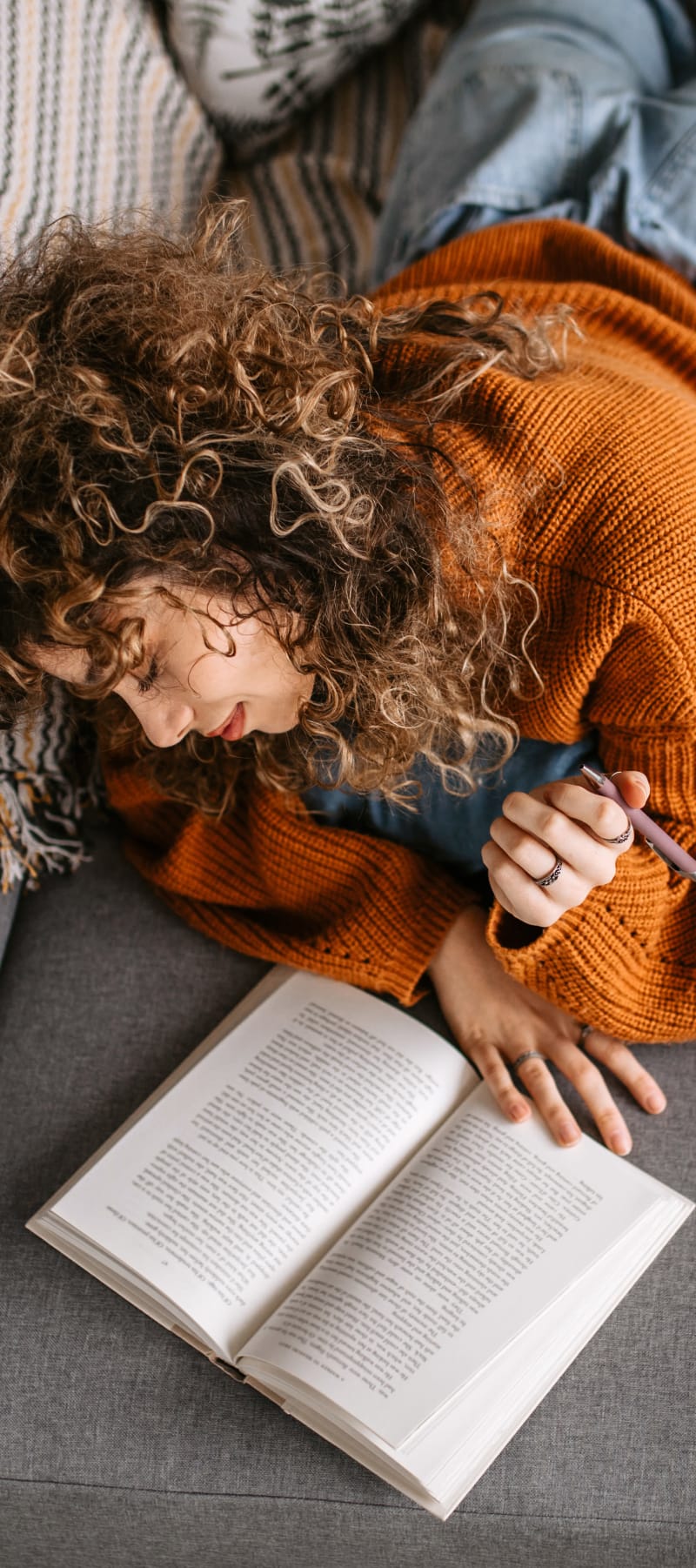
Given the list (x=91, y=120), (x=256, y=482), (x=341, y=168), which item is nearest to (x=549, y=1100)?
(x=256, y=482)

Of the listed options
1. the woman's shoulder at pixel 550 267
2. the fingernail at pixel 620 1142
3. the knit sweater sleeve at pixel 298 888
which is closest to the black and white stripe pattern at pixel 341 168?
the woman's shoulder at pixel 550 267

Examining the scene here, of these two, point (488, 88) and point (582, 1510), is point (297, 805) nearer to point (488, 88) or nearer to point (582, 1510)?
point (582, 1510)

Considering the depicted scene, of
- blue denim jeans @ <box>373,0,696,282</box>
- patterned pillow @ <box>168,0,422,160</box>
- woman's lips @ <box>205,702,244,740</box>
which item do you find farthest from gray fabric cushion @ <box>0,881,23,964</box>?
patterned pillow @ <box>168,0,422,160</box>

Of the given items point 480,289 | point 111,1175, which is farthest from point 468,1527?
point 480,289

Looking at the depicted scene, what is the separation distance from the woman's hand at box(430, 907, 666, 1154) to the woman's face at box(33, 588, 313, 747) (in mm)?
301

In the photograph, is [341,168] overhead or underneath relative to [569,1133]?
overhead

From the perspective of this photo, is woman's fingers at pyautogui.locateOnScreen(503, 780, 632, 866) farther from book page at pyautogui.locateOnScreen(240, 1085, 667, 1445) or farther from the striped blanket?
the striped blanket

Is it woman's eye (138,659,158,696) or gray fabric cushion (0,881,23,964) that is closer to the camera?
woman's eye (138,659,158,696)

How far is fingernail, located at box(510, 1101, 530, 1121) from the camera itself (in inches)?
35.5

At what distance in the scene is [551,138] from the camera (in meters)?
1.20

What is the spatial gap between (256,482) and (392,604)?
0.44 ft

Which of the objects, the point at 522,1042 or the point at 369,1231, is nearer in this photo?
the point at 369,1231

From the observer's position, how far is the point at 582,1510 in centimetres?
77

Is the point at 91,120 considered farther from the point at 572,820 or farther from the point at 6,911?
the point at 572,820
